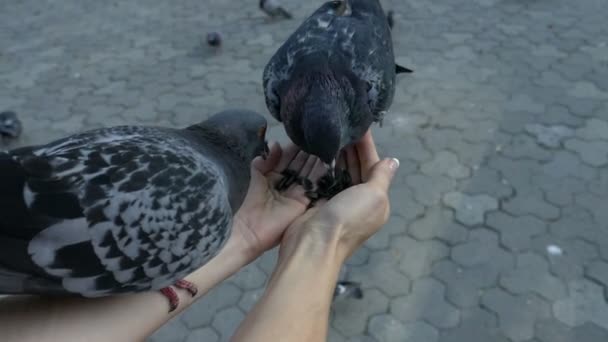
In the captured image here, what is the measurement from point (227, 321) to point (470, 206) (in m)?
2.48

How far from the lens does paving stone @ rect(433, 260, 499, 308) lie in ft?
13.8

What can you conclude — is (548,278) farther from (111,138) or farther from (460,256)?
(111,138)

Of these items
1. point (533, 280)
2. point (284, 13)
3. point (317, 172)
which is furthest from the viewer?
point (284, 13)

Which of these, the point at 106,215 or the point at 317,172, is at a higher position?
the point at 106,215

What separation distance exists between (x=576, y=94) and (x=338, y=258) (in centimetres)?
503

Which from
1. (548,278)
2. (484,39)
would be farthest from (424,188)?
(484,39)

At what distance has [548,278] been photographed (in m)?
4.28

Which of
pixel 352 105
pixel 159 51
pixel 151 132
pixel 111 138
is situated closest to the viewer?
pixel 111 138

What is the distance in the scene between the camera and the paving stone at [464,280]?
419 centimetres

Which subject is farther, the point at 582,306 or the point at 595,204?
the point at 595,204

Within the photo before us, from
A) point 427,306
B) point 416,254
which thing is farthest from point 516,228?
point 427,306

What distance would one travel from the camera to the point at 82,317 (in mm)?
2637

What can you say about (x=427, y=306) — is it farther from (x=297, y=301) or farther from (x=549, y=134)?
(x=549, y=134)

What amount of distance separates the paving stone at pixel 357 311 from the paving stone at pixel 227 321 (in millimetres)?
770
